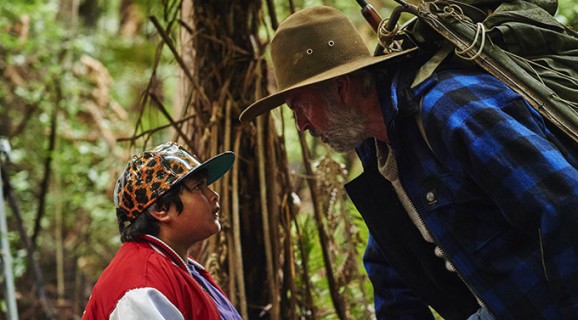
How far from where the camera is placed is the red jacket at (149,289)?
2.41 m

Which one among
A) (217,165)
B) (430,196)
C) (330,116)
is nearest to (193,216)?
(217,165)

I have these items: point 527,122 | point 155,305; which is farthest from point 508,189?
point 155,305

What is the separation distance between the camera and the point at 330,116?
2.58m

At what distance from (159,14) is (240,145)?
67.6 inches

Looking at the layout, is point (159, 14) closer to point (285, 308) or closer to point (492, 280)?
point (285, 308)

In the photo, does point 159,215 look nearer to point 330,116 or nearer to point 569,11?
point 330,116

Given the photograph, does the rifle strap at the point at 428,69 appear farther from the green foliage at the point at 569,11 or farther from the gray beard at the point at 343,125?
the green foliage at the point at 569,11

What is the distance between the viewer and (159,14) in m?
5.32

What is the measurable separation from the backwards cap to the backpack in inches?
30.2

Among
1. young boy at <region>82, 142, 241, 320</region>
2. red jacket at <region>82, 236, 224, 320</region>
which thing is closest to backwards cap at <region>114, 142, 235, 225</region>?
young boy at <region>82, 142, 241, 320</region>

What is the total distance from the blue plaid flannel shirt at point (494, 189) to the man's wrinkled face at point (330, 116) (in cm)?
13

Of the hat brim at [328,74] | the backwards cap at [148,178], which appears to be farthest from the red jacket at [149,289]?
the hat brim at [328,74]

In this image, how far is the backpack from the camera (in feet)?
7.39

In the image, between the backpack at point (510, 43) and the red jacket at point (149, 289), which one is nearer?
the backpack at point (510, 43)
